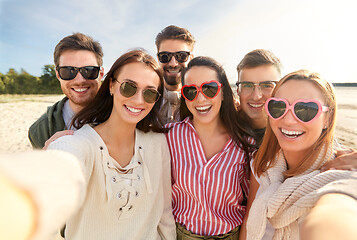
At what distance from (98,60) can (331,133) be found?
3326 mm

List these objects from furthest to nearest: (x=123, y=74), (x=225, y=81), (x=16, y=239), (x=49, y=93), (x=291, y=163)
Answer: (x=49, y=93) < (x=225, y=81) < (x=123, y=74) < (x=291, y=163) < (x=16, y=239)

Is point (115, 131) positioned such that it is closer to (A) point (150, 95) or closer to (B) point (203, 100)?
(A) point (150, 95)

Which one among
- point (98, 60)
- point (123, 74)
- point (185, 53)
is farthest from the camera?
point (185, 53)

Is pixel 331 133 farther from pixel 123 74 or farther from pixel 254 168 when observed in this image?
pixel 123 74

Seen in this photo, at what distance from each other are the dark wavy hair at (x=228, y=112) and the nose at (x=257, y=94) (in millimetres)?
350

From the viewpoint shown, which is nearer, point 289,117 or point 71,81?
point 289,117

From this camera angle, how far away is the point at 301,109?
1.80m

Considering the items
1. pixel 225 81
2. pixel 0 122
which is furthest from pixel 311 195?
pixel 0 122

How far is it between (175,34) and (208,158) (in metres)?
3.09

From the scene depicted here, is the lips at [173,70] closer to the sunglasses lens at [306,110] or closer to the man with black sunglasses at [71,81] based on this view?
the man with black sunglasses at [71,81]

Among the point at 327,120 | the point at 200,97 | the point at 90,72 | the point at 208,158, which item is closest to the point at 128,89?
the point at 200,97

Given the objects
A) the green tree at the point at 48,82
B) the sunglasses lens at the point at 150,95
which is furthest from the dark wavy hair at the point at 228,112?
the green tree at the point at 48,82

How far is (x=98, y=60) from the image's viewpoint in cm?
346

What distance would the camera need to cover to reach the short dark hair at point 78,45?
10.5ft
